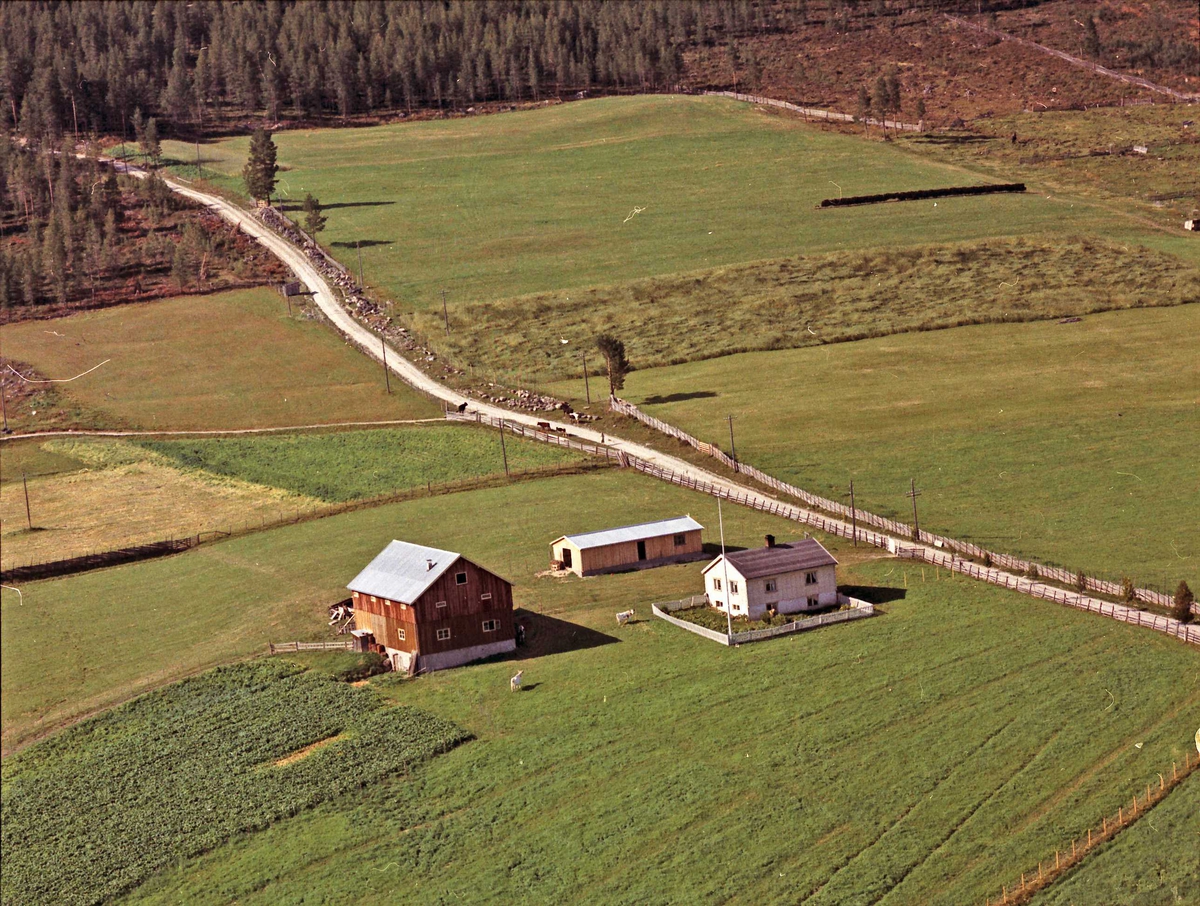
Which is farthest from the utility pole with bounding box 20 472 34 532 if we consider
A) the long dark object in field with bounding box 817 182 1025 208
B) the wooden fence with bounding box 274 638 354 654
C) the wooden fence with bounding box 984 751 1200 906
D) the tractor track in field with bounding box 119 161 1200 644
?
the long dark object in field with bounding box 817 182 1025 208

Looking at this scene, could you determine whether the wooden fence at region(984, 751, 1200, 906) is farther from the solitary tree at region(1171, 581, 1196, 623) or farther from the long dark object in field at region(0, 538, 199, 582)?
the long dark object in field at region(0, 538, 199, 582)

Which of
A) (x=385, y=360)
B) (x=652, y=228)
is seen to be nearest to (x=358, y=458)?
(x=385, y=360)

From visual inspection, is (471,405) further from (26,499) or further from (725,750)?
(725,750)

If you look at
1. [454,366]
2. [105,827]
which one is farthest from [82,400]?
[105,827]

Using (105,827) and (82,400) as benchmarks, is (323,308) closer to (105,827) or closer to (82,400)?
(82,400)

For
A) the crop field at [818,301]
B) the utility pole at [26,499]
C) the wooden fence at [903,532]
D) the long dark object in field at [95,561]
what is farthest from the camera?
the crop field at [818,301]

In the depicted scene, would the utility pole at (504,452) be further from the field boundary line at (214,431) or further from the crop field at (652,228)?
the crop field at (652,228)

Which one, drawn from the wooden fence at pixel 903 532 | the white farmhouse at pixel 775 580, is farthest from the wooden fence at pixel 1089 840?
the white farmhouse at pixel 775 580
